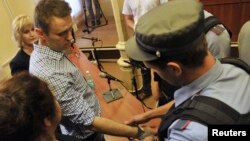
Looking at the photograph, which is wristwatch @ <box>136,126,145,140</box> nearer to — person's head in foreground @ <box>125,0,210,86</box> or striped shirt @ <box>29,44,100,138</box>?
striped shirt @ <box>29,44,100,138</box>

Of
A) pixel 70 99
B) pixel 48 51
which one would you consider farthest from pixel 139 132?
pixel 48 51

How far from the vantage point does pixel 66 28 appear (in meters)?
1.41

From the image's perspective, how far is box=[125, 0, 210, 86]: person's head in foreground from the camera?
90cm

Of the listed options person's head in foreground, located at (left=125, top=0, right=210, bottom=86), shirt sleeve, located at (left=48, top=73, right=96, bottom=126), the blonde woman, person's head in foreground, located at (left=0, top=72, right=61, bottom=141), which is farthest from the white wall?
person's head in foreground, located at (left=125, top=0, right=210, bottom=86)

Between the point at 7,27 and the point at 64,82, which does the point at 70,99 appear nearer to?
the point at 64,82

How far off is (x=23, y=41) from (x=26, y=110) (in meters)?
1.52

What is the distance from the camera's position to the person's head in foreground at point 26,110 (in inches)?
33.1

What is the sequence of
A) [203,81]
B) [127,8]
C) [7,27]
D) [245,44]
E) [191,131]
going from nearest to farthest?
[191,131] < [203,81] < [245,44] < [127,8] < [7,27]

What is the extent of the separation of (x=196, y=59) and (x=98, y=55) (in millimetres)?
3388

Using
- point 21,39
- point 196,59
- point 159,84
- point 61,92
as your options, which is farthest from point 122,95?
point 196,59

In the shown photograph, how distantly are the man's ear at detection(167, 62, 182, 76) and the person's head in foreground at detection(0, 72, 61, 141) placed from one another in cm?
47

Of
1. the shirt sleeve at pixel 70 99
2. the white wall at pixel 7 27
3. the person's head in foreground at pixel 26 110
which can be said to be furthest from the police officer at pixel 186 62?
the white wall at pixel 7 27

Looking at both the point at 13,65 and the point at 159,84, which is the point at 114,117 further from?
the point at 13,65

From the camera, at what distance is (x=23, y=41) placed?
2.25 meters
